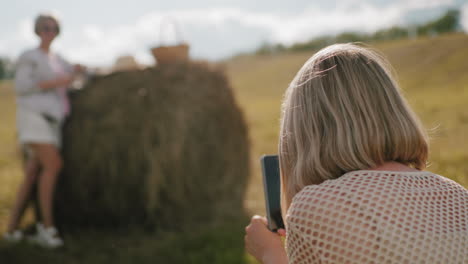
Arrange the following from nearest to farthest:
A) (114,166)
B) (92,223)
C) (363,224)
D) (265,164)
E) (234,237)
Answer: (363,224) < (265,164) < (234,237) < (114,166) < (92,223)

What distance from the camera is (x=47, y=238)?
404 cm

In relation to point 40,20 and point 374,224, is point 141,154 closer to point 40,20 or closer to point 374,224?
point 40,20

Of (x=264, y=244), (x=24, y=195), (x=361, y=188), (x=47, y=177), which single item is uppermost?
(x=361, y=188)

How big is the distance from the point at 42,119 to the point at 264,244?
131 inches

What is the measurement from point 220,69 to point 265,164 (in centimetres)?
368

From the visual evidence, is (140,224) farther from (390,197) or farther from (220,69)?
(390,197)

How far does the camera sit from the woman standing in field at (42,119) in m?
4.11

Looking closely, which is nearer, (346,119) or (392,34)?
(346,119)

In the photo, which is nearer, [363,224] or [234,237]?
[363,224]

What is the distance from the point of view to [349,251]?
1081 mm

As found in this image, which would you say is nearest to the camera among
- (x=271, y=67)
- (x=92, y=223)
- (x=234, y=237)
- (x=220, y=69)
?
(x=234, y=237)

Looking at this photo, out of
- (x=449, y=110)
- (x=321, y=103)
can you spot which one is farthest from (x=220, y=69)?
(x=449, y=110)

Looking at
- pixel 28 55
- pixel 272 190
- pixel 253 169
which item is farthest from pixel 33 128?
pixel 272 190

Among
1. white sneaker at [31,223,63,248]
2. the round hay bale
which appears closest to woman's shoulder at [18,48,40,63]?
the round hay bale
